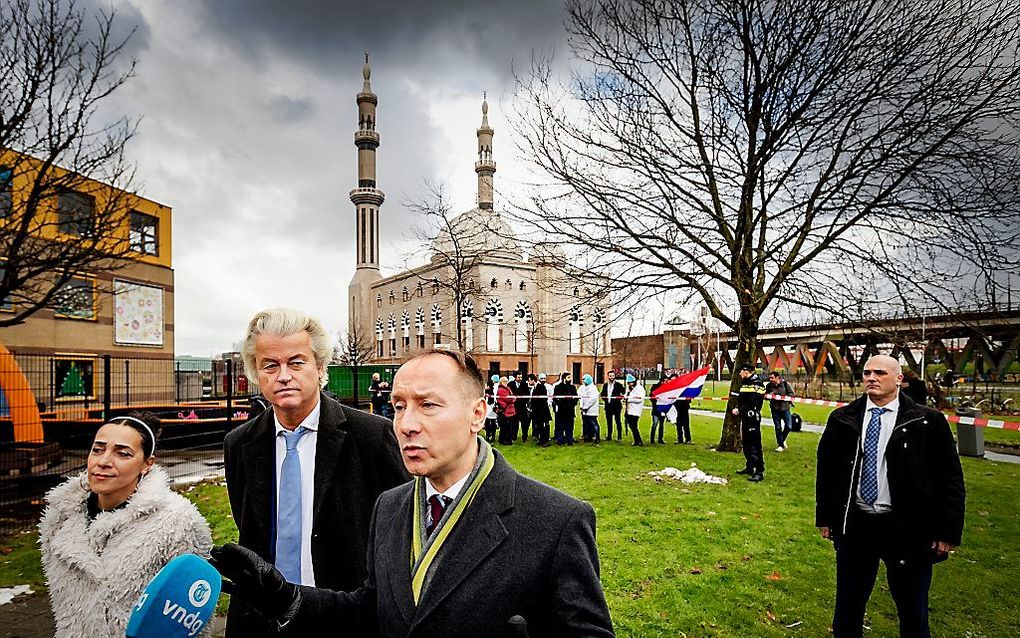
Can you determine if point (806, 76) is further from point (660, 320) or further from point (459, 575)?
point (459, 575)

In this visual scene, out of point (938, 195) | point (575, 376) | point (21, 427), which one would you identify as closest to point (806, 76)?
point (938, 195)

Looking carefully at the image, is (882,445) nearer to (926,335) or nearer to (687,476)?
(687,476)

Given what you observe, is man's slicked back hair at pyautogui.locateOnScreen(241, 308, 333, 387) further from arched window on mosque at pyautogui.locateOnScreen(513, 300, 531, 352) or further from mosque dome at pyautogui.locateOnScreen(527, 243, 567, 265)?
arched window on mosque at pyautogui.locateOnScreen(513, 300, 531, 352)

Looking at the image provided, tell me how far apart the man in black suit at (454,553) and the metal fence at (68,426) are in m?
6.87

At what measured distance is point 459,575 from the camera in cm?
160

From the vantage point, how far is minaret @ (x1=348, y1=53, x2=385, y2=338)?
233 ft

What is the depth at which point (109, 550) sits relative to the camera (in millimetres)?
2715

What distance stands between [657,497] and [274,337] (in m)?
8.30

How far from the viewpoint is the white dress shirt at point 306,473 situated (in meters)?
2.53

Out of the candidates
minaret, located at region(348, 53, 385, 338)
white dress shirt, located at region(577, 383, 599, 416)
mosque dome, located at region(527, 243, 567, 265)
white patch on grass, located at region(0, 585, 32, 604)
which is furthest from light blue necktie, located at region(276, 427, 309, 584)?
minaret, located at region(348, 53, 385, 338)

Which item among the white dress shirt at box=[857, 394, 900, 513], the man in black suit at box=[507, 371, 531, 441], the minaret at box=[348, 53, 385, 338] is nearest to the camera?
the white dress shirt at box=[857, 394, 900, 513]

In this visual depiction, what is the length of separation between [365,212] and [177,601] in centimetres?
7349

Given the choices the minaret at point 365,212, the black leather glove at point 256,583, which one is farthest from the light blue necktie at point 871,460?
the minaret at point 365,212

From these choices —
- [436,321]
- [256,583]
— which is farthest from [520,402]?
[436,321]
